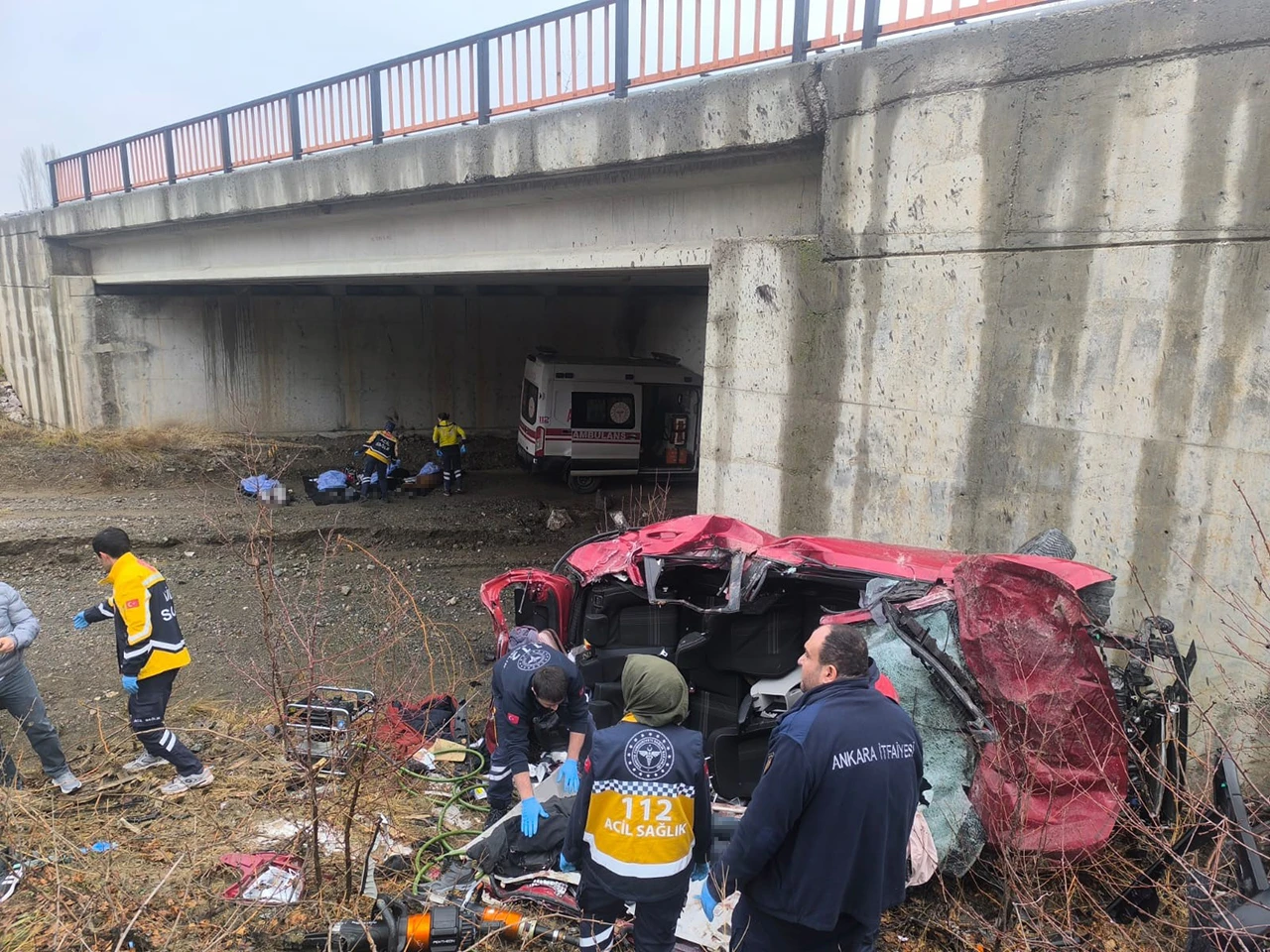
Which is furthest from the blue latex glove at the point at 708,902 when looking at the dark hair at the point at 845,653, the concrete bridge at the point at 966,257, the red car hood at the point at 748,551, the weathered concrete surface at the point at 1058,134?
the weathered concrete surface at the point at 1058,134

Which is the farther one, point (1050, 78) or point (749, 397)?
point (749, 397)

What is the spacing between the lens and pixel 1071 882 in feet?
11.0

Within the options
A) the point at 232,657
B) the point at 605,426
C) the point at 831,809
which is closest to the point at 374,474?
the point at 605,426

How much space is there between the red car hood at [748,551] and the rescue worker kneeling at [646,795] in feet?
5.92

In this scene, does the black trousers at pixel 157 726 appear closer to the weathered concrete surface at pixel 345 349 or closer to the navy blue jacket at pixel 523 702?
the navy blue jacket at pixel 523 702

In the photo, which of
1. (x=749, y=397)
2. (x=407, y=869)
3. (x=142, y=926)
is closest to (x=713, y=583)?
(x=749, y=397)

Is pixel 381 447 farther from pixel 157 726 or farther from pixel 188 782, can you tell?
pixel 188 782

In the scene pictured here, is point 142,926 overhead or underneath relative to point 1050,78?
underneath

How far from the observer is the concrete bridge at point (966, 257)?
3.93m

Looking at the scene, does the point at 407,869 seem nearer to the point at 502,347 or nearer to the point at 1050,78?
the point at 1050,78

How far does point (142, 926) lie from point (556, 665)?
2.01 metres

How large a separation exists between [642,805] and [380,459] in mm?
11033

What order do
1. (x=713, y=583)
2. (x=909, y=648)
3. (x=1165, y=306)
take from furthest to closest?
1. (x=713, y=583)
2. (x=1165, y=306)
3. (x=909, y=648)

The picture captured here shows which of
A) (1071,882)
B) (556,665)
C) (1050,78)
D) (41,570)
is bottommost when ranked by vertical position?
(41,570)
